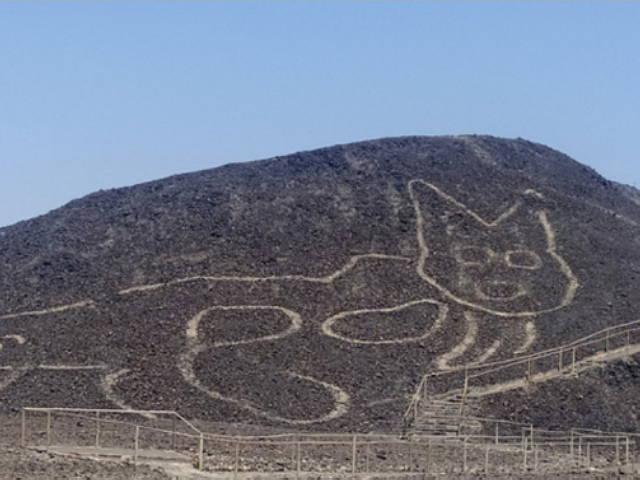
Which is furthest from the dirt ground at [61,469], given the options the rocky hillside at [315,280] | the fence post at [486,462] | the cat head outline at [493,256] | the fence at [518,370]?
the cat head outline at [493,256]

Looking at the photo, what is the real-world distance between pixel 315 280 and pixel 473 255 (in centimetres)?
765

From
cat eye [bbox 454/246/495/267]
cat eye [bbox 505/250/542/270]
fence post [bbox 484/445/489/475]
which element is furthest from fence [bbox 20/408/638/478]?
cat eye [bbox 505/250/542/270]

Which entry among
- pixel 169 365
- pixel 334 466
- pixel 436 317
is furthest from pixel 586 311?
pixel 334 466

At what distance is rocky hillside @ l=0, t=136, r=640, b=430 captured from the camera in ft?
188

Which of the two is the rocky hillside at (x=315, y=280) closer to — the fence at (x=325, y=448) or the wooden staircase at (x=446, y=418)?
the wooden staircase at (x=446, y=418)

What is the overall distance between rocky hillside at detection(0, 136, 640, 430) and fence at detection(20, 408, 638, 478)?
3.28m

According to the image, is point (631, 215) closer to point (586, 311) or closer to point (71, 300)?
point (586, 311)

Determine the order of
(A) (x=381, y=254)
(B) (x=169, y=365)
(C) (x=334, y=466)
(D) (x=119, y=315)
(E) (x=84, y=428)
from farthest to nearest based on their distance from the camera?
(A) (x=381, y=254) < (D) (x=119, y=315) < (B) (x=169, y=365) < (E) (x=84, y=428) < (C) (x=334, y=466)

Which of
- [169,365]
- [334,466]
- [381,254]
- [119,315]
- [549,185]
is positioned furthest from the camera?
[549,185]

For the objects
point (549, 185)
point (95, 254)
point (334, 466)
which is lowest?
point (334, 466)

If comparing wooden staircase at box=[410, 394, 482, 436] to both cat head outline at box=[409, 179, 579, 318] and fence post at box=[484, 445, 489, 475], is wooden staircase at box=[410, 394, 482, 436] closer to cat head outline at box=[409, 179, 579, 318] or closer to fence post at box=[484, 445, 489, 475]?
fence post at box=[484, 445, 489, 475]

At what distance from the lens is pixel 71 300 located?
6400 cm

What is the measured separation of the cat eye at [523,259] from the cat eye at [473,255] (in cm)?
81

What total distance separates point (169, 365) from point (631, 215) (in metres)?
28.3
